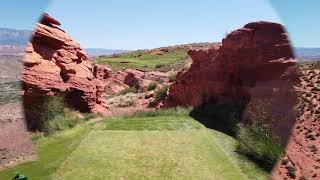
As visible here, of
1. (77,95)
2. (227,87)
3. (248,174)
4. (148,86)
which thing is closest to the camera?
(248,174)

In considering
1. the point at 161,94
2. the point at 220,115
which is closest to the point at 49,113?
the point at 220,115

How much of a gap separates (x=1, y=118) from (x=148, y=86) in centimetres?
2309

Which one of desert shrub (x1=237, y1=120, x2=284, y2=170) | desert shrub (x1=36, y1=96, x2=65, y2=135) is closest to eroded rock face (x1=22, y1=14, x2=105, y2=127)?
desert shrub (x1=36, y1=96, x2=65, y2=135)

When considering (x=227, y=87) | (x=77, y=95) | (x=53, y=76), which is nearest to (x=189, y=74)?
(x=227, y=87)

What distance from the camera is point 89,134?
21.6 m

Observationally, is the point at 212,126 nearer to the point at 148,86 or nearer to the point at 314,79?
the point at 314,79

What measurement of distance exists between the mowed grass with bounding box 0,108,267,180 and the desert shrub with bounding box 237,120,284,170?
1.57 ft

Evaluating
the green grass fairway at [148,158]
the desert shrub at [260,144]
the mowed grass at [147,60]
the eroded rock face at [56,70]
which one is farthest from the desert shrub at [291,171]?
the mowed grass at [147,60]

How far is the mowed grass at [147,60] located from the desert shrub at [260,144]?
50873 mm

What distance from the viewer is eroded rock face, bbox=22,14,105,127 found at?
24691mm

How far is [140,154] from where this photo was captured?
59.1 feet

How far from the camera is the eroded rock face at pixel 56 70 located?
81.0 feet

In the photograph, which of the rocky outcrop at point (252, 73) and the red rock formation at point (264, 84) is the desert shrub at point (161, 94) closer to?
the red rock formation at point (264, 84)

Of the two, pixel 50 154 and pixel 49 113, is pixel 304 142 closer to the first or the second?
pixel 50 154
